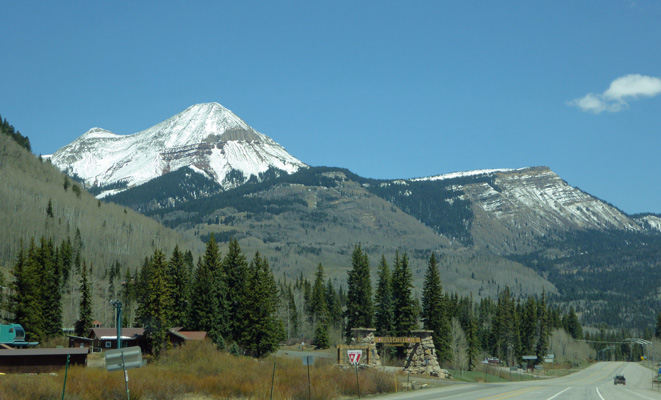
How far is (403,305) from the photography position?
309ft

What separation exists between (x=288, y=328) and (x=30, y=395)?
97956mm

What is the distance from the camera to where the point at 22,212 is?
567 feet

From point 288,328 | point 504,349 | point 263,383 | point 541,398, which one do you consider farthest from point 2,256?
point 541,398

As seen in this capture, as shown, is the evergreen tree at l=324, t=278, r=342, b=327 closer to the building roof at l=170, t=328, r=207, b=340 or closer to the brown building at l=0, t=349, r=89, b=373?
the building roof at l=170, t=328, r=207, b=340

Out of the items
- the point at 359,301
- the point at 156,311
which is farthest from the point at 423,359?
the point at 359,301

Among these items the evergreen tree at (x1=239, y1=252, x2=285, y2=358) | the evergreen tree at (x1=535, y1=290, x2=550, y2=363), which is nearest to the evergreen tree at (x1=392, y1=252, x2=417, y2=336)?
the evergreen tree at (x1=239, y1=252, x2=285, y2=358)

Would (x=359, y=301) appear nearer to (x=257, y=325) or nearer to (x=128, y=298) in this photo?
(x=257, y=325)

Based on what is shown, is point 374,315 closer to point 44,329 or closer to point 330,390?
point 44,329

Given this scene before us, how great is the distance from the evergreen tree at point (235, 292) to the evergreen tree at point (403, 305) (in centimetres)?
2261

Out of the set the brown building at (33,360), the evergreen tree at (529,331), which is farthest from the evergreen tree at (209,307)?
the evergreen tree at (529,331)

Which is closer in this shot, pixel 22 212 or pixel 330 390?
pixel 330 390

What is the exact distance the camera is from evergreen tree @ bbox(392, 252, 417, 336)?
306ft

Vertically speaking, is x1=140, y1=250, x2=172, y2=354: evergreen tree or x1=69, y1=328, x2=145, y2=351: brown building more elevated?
x1=140, y1=250, x2=172, y2=354: evergreen tree

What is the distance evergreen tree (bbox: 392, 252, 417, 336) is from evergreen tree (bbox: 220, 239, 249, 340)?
2261 cm
